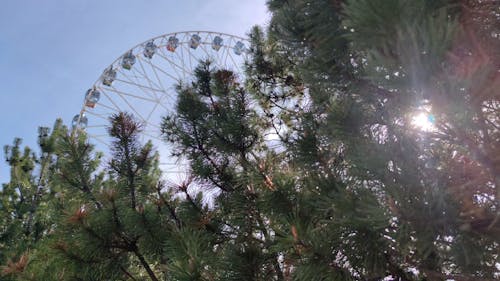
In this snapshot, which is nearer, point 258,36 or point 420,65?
point 420,65

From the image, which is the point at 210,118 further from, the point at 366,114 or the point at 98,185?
the point at 366,114

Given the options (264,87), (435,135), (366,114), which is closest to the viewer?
(435,135)

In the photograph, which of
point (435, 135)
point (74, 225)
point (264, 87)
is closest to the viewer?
point (435, 135)

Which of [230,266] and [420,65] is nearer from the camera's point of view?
[420,65]

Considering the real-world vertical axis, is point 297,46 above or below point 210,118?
below

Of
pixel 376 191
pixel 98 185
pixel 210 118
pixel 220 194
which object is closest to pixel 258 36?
pixel 210 118

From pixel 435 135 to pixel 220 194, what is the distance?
2.28m

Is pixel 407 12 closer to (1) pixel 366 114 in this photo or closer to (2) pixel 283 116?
(1) pixel 366 114

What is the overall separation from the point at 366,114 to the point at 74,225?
1959 mm

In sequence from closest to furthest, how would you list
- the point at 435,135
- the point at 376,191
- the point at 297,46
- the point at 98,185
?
1. the point at 435,135
2. the point at 376,191
3. the point at 297,46
4. the point at 98,185

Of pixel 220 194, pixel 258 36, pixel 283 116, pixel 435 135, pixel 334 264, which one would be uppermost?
pixel 258 36

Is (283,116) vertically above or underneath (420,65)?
above

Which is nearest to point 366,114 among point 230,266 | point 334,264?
point 334,264

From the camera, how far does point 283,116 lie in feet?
13.9
